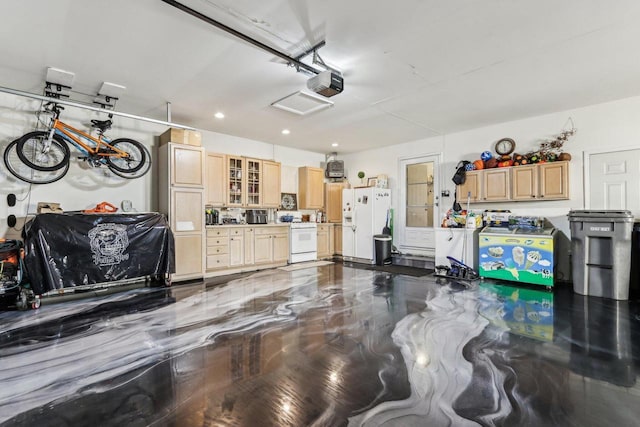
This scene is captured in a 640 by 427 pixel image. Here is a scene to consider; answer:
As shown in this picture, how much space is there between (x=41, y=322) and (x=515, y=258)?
638 centimetres

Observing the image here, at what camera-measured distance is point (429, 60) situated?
11.3ft

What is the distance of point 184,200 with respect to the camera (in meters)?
5.32

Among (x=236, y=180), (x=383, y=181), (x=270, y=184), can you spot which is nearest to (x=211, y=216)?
(x=236, y=180)

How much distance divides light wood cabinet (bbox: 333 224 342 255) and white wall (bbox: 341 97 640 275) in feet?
8.32

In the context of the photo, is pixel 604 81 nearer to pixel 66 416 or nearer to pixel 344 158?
pixel 344 158

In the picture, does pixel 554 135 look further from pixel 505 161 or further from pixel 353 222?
pixel 353 222

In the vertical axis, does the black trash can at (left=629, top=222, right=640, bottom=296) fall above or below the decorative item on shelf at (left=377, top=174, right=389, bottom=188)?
below

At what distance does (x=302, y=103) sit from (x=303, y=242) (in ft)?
11.4

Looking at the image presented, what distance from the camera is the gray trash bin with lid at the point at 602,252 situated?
4105mm

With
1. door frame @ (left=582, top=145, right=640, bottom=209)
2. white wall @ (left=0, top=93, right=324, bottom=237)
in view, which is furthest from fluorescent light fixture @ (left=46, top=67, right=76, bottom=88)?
door frame @ (left=582, top=145, right=640, bottom=209)

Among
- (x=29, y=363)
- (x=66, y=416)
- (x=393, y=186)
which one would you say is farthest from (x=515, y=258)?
(x=29, y=363)

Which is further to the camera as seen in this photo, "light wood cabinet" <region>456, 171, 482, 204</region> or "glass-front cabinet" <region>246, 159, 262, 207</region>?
"glass-front cabinet" <region>246, 159, 262, 207</region>

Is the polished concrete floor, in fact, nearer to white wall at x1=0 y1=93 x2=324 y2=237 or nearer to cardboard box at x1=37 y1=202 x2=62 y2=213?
cardboard box at x1=37 y1=202 x2=62 y2=213

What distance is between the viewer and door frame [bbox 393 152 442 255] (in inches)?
266
